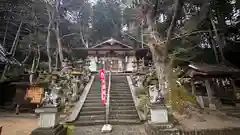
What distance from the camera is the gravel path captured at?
6945 millimetres

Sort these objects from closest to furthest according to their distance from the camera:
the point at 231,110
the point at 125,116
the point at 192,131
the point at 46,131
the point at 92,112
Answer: the point at 46,131, the point at 192,131, the point at 125,116, the point at 92,112, the point at 231,110

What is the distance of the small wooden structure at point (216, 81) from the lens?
1167 centimetres

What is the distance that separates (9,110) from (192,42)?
1645 cm

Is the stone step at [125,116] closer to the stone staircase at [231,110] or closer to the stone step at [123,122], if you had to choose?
the stone step at [123,122]

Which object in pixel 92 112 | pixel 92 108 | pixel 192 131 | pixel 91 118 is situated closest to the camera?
pixel 192 131

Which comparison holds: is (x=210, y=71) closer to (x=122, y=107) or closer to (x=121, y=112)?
(x=122, y=107)

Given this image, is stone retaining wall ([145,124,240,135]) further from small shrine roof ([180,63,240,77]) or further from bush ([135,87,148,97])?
small shrine roof ([180,63,240,77])

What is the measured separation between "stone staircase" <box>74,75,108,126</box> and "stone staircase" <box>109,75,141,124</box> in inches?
20.3

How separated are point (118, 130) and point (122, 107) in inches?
102

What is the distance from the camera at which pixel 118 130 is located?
7320 mm

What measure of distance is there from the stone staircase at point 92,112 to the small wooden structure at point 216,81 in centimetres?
645

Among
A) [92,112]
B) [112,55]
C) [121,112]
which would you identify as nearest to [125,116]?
[121,112]

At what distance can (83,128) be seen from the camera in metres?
7.66

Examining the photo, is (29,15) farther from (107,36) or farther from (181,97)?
(107,36)
